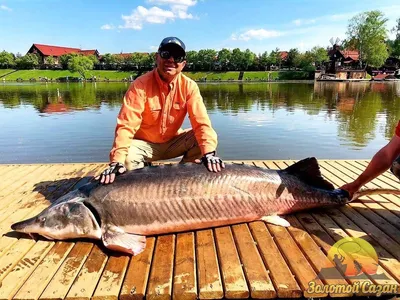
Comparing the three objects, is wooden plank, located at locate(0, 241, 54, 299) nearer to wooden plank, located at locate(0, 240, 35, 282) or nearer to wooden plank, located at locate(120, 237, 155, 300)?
wooden plank, located at locate(0, 240, 35, 282)

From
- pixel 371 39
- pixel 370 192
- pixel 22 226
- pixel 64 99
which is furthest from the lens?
pixel 371 39

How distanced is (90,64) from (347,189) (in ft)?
386

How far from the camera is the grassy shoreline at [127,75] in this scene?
9288cm

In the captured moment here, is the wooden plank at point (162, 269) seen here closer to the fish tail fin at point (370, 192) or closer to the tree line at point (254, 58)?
the fish tail fin at point (370, 192)

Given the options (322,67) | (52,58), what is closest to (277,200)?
(322,67)

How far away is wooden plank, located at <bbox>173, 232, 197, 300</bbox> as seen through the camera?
2996mm

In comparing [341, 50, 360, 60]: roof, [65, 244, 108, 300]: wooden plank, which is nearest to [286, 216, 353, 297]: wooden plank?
[65, 244, 108, 300]: wooden plank

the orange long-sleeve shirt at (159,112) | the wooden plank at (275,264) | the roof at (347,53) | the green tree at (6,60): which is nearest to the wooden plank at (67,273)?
the orange long-sleeve shirt at (159,112)

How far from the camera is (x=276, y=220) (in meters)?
4.36

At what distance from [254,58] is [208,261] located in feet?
374

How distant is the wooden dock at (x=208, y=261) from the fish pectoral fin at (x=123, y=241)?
0.08 meters

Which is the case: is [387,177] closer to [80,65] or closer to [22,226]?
[22,226]

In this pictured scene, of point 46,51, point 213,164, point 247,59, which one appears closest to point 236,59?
point 247,59

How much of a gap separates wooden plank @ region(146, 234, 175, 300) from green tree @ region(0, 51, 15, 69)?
132828 millimetres
